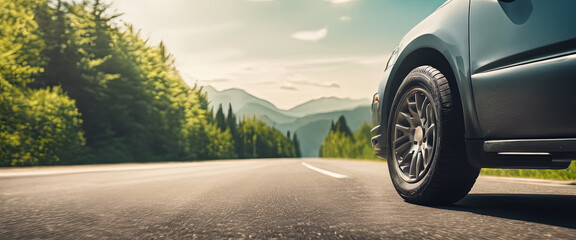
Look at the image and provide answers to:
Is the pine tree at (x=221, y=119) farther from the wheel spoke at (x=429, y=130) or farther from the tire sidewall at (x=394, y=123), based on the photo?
the wheel spoke at (x=429, y=130)

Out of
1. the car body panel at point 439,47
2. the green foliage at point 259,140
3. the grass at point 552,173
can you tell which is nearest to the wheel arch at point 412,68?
the car body panel at point 439,47

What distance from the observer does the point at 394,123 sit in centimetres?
402

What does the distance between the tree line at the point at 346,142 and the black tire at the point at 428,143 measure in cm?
7937

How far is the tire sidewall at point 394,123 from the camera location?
3.26 metres

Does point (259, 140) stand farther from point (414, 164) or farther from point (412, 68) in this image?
point (414, 164)

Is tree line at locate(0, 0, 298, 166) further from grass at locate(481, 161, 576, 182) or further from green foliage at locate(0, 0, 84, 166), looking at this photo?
grass at locate(481, 161, 576, 182)

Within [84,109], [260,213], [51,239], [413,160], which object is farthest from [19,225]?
[84,109]

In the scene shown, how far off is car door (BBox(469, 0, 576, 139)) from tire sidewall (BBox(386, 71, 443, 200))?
0.31 meters

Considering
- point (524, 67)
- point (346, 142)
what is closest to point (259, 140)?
point (346, 142)

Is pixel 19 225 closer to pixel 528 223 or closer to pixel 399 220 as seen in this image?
pixel 399 220

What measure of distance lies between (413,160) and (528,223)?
3.61ft

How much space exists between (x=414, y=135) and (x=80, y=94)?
2797 centimetres

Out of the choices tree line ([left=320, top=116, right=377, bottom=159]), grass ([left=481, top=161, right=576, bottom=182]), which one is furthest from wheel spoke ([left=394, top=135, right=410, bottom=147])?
tree line ([left=320, top=116, right=377, bottom=159])

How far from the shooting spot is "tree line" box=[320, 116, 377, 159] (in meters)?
93.1
